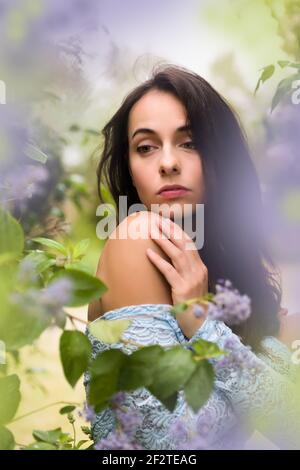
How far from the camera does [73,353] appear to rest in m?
0.71

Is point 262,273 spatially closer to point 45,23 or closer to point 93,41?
Answer: point 93,41

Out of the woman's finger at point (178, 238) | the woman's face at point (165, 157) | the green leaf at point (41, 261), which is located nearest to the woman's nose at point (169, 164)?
the woman's face at point (165, 157)

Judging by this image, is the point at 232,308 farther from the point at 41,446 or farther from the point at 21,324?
the point at 41,446

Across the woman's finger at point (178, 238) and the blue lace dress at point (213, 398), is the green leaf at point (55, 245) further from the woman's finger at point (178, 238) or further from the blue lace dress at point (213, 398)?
the woman's finger at point (178, 238)

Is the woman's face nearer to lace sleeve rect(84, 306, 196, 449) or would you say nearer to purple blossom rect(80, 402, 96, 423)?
lace sleeve rect(84, 306, 196, 449)

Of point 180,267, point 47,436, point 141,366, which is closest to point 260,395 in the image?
point 180,267

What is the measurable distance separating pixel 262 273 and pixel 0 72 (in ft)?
3.30

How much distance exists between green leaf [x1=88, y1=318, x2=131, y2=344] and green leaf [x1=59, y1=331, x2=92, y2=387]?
0.9 inches

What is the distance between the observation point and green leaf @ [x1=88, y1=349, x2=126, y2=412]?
71 cm

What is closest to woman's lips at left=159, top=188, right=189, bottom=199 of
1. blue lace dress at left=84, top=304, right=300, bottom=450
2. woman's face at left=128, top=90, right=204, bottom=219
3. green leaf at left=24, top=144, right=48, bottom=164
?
woman's face at left=128, top=90, right=204, bottom=219

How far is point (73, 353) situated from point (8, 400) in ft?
0.33

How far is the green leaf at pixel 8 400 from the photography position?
2.44ft

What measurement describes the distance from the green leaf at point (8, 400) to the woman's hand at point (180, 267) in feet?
1.54
